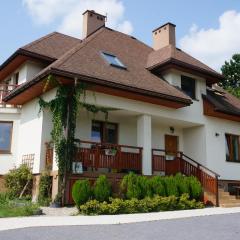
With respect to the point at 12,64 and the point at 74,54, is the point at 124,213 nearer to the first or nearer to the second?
the point at 74,54

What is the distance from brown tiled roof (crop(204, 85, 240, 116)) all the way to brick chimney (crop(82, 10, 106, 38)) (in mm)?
7831

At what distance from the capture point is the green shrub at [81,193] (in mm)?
12945

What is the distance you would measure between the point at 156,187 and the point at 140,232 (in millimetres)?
6293

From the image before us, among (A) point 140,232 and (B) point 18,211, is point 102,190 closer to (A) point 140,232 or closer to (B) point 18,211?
(B) point 18,211

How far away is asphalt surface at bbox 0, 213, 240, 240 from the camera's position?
27.3ft

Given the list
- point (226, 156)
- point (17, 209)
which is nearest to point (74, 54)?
point (17, 209)

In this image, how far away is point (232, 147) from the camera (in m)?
22.1

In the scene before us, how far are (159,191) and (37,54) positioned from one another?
9.40 meters

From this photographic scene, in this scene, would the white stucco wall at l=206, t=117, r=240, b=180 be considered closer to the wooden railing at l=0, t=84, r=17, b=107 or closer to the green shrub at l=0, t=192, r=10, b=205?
the green shrub at l=0, t=192, r=10, b=205

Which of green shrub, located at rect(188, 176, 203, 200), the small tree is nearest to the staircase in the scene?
green shrub, located at rect(188, 176, 203, 200)

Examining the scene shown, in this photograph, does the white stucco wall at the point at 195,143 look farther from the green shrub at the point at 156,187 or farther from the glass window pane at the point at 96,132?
the green shrub at the point at 156,187

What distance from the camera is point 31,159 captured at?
1744 centimetres

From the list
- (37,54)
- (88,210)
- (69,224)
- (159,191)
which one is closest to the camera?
(69,224)

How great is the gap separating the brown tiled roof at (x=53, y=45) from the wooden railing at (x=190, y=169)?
7.49 meters
